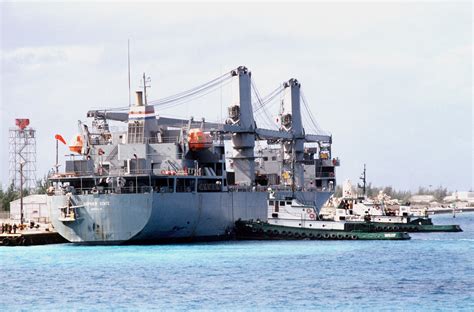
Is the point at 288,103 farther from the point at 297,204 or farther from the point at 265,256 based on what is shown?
the point at 265,256

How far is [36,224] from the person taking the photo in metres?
85.7

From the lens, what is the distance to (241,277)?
171 ft

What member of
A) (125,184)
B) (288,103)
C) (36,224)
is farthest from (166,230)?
(288,103)

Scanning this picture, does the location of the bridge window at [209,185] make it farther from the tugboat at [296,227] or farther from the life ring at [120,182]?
the life ring at [120,182]

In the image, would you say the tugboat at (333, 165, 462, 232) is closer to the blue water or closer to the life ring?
the blue water

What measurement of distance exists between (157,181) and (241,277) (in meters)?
21.9

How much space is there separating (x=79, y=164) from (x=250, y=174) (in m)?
21.2

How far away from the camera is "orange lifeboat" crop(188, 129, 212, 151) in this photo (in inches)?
3017

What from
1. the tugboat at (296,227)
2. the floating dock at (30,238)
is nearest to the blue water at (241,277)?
the floating dock at (30,238)

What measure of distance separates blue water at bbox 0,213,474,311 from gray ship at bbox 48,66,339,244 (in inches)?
71.5

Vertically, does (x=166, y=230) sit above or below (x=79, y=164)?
below

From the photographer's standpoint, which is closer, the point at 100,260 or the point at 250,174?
the point at 100,260

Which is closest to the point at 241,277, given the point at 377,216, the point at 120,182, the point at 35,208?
the point at 120,182

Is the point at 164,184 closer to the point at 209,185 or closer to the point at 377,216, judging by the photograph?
the point at 209,185
